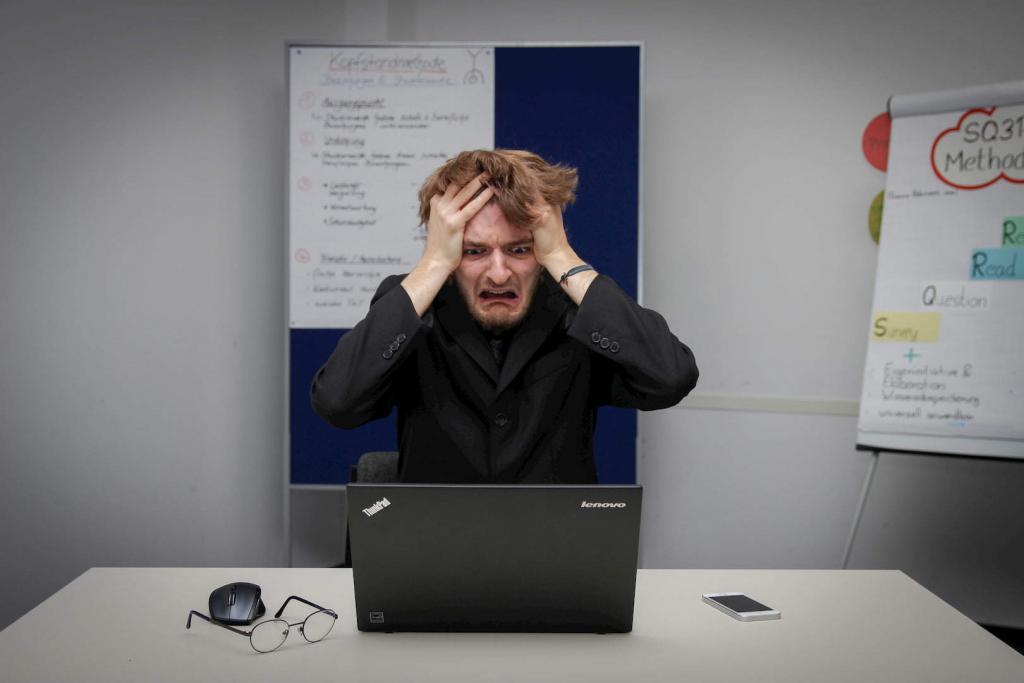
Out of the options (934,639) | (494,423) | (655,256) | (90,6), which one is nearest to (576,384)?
(494,423)

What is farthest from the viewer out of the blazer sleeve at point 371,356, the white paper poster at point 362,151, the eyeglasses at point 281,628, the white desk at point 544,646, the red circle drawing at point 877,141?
the red circle drawing at point 877,141

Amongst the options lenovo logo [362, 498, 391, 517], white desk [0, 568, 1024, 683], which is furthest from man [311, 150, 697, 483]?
lenovo logo [362, 498, 391, 517]

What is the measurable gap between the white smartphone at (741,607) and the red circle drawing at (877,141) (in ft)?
7.35

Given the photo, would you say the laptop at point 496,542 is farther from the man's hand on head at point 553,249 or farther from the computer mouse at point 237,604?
the man's hand on head at point 553,249

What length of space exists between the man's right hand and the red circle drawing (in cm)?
198

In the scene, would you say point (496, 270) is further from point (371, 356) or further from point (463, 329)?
point (371, 356)

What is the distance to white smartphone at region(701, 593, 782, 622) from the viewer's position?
1.32 metres

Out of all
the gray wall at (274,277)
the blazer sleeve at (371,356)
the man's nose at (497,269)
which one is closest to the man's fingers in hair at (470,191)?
the man's nose at (497,269)

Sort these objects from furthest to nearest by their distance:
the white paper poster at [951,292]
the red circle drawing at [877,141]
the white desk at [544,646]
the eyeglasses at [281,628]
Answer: the red circle drawing at [877,141], the white paper poster at [951,292], the eyeglasses at [281,628], the white desk at [544,646]

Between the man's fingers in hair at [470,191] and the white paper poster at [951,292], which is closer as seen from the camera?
the man's fingers in hair at [470,191]

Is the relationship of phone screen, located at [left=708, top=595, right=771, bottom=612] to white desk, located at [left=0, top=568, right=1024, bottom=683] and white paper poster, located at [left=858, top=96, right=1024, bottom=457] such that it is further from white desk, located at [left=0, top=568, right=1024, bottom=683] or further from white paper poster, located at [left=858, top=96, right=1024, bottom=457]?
white paper poster, located at [left=858, top=96, right=1024, bottom=457]

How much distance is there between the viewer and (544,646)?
1192 mm

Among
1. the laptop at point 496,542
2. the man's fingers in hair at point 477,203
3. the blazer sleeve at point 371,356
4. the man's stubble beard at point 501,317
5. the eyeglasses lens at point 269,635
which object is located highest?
the man's fingers in hair at point 477,203

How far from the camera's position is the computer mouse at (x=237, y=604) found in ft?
4.19
